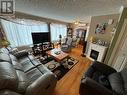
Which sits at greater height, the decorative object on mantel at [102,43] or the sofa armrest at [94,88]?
the decorative object on mantel at [102,43]

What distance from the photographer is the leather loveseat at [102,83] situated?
4.34 ft

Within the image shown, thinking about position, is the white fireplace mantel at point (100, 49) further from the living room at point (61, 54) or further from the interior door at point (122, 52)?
the interior door at point (122, 52)

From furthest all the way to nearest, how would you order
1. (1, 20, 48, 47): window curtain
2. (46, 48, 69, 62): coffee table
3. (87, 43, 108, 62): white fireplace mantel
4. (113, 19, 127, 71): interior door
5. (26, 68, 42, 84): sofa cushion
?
(1, 20, 48, 47): window curtain < (87, 43, 108, 62): white fireplace mantel < (46, 48, 69, 62): coffee table < (113, 19, 127, 71): interior door < (26, 68, 42, 84): sofa cushion

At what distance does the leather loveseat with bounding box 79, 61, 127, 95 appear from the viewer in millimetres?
1324

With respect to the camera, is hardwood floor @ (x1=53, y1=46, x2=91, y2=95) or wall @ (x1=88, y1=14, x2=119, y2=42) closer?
hardwood floor @ (x1=53, y1=46, x2=91, y2=95)

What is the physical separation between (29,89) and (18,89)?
154 millimetres

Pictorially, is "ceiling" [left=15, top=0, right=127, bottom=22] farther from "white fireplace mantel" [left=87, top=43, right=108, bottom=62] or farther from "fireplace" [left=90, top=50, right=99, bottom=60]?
"fireplace" [left=90, top=50, right=99, bottom=60]

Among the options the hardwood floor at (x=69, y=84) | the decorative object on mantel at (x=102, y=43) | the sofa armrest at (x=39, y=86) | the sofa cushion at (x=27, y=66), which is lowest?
the hardwood floor at (x=69, y=84)

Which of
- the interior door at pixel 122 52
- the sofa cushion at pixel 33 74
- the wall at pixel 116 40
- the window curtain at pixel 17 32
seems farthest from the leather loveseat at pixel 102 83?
the window curtain at pixel 17 32

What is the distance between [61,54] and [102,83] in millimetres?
1919

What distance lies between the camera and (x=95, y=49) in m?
3.62

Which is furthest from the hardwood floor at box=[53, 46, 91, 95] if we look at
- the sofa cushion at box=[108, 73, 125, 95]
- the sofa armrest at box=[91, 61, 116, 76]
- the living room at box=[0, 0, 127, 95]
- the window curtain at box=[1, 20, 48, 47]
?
the window curtain at box=[1, 20, 48, 47]

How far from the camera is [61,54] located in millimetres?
3230

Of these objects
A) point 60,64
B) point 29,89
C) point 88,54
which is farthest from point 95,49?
point 29,89
